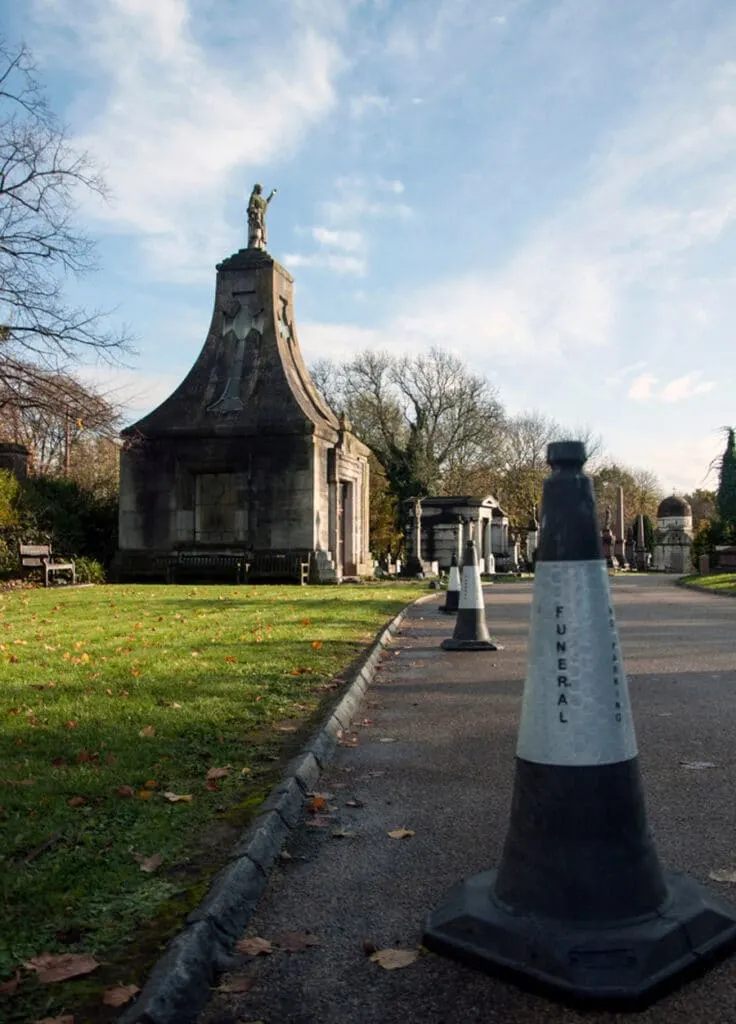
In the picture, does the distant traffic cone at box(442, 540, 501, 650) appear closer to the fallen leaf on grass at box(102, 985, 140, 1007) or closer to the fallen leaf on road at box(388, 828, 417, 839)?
the fallen leaf on road at box(388, 828, 417, 839)

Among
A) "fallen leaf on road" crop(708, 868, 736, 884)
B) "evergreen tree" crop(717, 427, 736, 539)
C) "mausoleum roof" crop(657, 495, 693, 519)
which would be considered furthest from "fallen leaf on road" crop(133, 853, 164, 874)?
"mausoleum roof" crop(657, 495, 693, 519)

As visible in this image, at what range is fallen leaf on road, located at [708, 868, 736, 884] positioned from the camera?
11.0ft

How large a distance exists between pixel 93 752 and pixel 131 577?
21.7 m

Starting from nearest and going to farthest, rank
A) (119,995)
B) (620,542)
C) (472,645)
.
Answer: (119,995), (472,645), (620,542)

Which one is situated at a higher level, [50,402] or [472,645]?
[50,402]

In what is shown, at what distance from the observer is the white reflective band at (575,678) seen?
280cm

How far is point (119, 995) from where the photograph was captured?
2.42m

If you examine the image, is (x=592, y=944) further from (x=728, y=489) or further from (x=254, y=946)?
(x=728, y=489)

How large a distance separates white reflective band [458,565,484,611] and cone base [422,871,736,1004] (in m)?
7.80

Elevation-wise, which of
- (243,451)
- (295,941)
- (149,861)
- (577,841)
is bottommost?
(295,941)

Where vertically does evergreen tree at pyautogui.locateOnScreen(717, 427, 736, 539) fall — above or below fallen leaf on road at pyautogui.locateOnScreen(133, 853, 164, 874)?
above

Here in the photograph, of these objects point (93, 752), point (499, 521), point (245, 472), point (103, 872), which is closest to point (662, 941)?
point (103, 872)

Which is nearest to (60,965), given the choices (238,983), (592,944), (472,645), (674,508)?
(238,983)

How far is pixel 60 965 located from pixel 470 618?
8.58m
